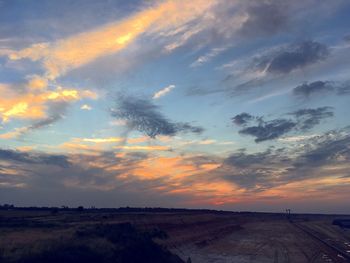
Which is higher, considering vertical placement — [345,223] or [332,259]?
[345,223]

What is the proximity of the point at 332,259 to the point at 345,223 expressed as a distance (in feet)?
211

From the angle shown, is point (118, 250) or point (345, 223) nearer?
point (118, 250)

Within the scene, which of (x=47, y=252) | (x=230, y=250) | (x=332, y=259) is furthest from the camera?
(x=230, y=250)

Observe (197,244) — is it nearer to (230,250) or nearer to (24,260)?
(230,250)

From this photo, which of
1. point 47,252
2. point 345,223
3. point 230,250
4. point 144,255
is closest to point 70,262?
point 47,252

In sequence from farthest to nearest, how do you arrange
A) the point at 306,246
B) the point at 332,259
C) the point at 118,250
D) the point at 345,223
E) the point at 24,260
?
1. the point at 345,223
2. the point at 306,246
3. the point at 332,259
4. the point at 118,250
5. the point at 24,260

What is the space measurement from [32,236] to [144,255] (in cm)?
1200

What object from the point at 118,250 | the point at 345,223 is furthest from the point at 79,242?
the point at 345,223

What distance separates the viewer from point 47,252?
30.7m

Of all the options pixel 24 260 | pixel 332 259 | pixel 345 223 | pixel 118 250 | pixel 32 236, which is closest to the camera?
pixel 24 260

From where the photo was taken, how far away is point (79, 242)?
118 ft

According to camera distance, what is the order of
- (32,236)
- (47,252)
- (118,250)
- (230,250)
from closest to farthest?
(47,252) → (118,250) → (32,236) → (230,250)

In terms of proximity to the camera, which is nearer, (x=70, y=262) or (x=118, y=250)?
(x=70, y=262)

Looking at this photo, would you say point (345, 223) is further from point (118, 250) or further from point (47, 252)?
point (47, 252)
